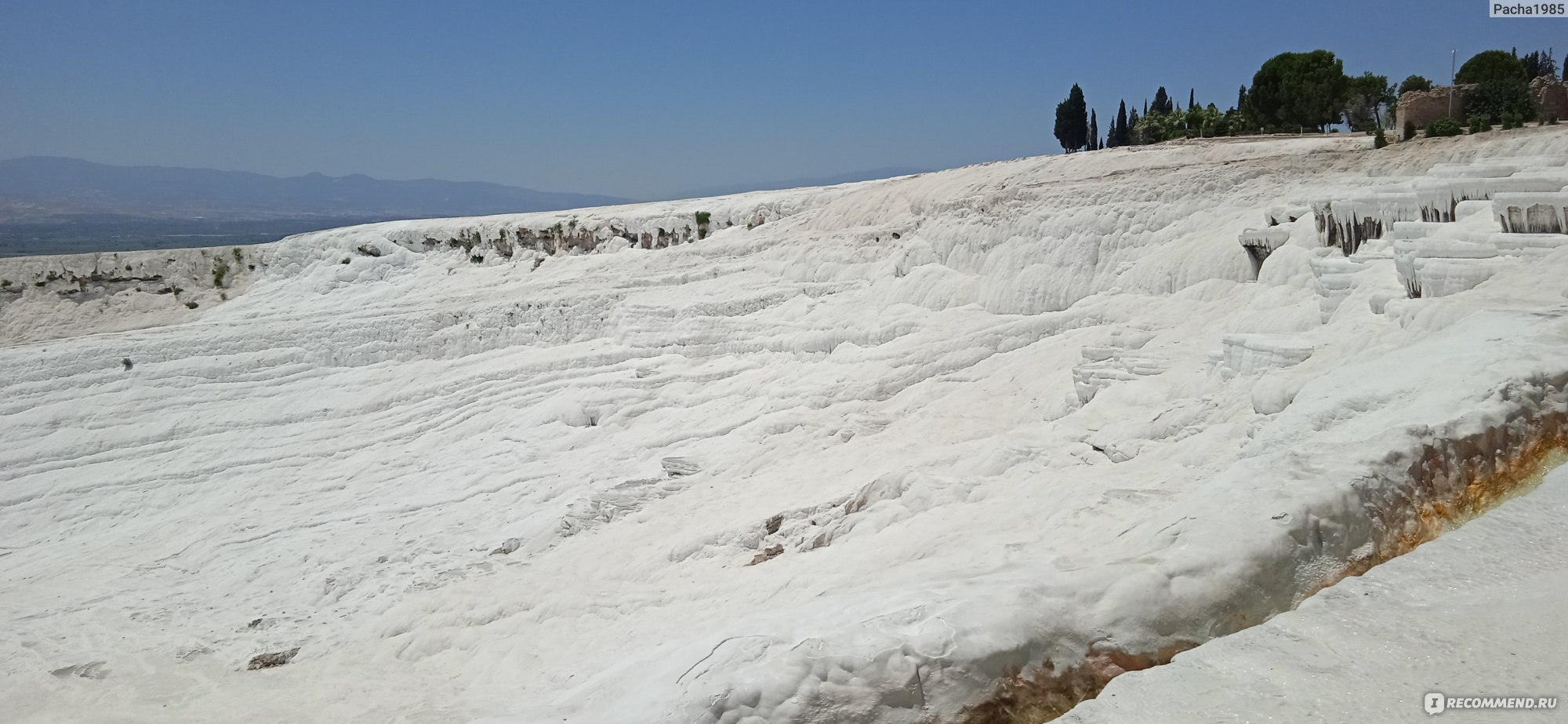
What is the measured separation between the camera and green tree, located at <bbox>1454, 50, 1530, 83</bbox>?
23703 millimetres

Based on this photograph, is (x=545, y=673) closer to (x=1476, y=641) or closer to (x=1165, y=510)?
(x=1165, y=510)

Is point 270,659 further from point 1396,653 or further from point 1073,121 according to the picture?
point 1073,121

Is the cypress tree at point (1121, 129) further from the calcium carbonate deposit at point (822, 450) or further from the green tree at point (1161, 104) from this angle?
the calcium carbonate deposit at point (822, 450)

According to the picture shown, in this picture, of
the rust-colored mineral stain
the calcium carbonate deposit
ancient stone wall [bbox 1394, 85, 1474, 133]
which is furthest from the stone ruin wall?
the rust-colored mineral stain

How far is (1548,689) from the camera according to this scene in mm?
3080

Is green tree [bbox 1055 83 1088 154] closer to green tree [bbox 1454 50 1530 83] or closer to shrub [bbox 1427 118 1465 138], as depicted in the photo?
green tree [bbox 1454 50 1530 83]

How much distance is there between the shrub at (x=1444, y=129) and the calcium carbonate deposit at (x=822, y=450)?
89 centimetres

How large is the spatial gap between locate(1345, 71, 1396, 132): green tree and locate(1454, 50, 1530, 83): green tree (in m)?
1.79

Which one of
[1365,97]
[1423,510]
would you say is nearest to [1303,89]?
[1365,97]

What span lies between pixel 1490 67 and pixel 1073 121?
13245 millimetres

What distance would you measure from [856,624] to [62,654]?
918 centimetres

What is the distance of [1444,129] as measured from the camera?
14.1 m

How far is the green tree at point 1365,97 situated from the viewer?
26.1m

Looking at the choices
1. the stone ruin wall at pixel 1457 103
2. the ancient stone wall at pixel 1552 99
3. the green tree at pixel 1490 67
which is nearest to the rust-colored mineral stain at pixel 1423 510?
the stone ruin wall at pixel 1457 103
